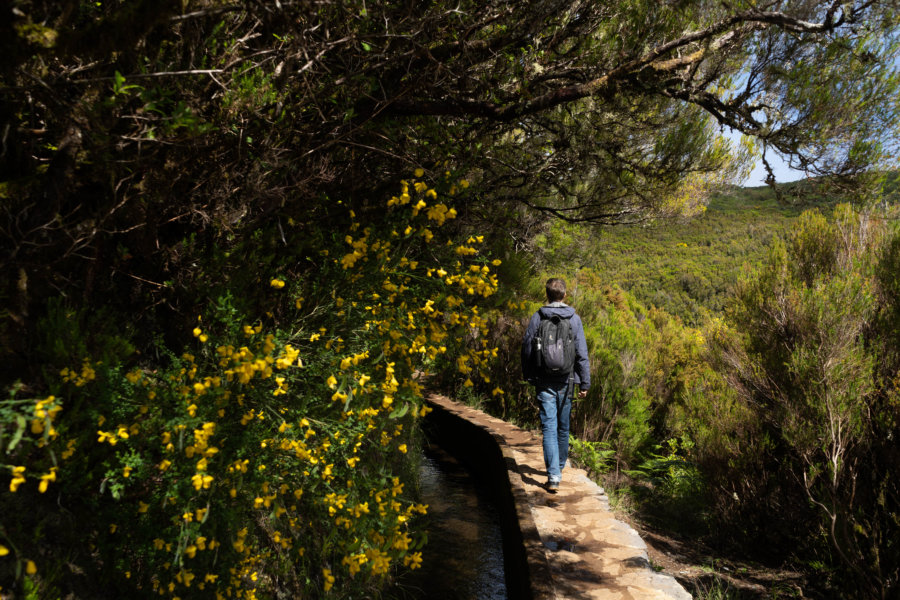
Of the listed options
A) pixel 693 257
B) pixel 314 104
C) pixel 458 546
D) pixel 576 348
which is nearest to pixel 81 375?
pixel 314 104

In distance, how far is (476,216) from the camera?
160 inches

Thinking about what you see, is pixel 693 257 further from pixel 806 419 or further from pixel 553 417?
pixel 553 417

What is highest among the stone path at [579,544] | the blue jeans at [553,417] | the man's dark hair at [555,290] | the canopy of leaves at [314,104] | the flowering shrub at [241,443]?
the canopy of leaves at [314,104]

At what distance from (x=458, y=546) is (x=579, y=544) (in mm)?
1315

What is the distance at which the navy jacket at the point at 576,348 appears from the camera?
4.95 meters

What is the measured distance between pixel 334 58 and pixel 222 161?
90cm

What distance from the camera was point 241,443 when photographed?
7.30 ft

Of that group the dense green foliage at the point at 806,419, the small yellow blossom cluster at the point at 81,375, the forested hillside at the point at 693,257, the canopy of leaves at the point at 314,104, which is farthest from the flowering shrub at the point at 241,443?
the forested hillside at the point at 693,257

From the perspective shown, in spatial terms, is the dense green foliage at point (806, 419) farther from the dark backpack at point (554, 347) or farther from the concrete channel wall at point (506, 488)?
the dark backpack at point (554, 347)

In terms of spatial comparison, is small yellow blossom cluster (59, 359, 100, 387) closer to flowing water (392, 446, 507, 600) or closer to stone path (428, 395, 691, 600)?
flowing water (392, 446, 507, 600)

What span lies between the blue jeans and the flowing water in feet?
2.99

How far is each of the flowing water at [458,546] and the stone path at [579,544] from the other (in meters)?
0.62

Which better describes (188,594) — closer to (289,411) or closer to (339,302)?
(289,411)

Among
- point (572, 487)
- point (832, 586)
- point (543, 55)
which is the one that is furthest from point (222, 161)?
point (832, 586)
